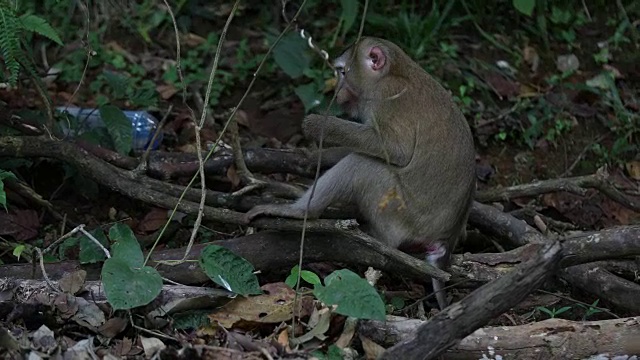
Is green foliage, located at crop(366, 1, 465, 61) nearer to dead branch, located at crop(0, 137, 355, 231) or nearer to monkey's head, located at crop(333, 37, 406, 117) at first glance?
monkey's head, located at crop(333, 37, 406, 117)

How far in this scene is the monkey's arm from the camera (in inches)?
198

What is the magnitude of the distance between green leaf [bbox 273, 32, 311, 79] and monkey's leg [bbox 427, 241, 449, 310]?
2.32m

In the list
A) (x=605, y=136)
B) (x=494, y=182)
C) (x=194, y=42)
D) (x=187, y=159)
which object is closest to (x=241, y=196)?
(x=187, y=159)

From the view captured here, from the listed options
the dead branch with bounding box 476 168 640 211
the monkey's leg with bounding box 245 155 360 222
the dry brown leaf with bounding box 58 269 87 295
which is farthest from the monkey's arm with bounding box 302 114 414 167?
the dry brown leaf with bounding box 58 269 87 295

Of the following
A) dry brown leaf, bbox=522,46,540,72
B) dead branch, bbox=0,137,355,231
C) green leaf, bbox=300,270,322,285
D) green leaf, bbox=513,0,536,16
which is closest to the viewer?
green leaf, bbox=300,270,322,285

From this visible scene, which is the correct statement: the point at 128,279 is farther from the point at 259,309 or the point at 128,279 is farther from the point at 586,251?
the point at 586,251

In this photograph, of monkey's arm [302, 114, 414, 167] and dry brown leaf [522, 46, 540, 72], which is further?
dry brown leaf [522, 46, 540, 72]

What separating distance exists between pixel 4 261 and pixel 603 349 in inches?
123

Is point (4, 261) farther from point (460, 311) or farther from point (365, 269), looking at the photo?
point (460, 311)

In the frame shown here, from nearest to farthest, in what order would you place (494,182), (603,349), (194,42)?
(603,349)
(494,182)
(194,42)

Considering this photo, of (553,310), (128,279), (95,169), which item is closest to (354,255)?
(553,310)

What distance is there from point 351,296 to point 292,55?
3.39m

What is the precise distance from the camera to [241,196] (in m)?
5.22

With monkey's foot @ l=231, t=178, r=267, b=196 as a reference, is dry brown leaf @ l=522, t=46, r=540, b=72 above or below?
above
